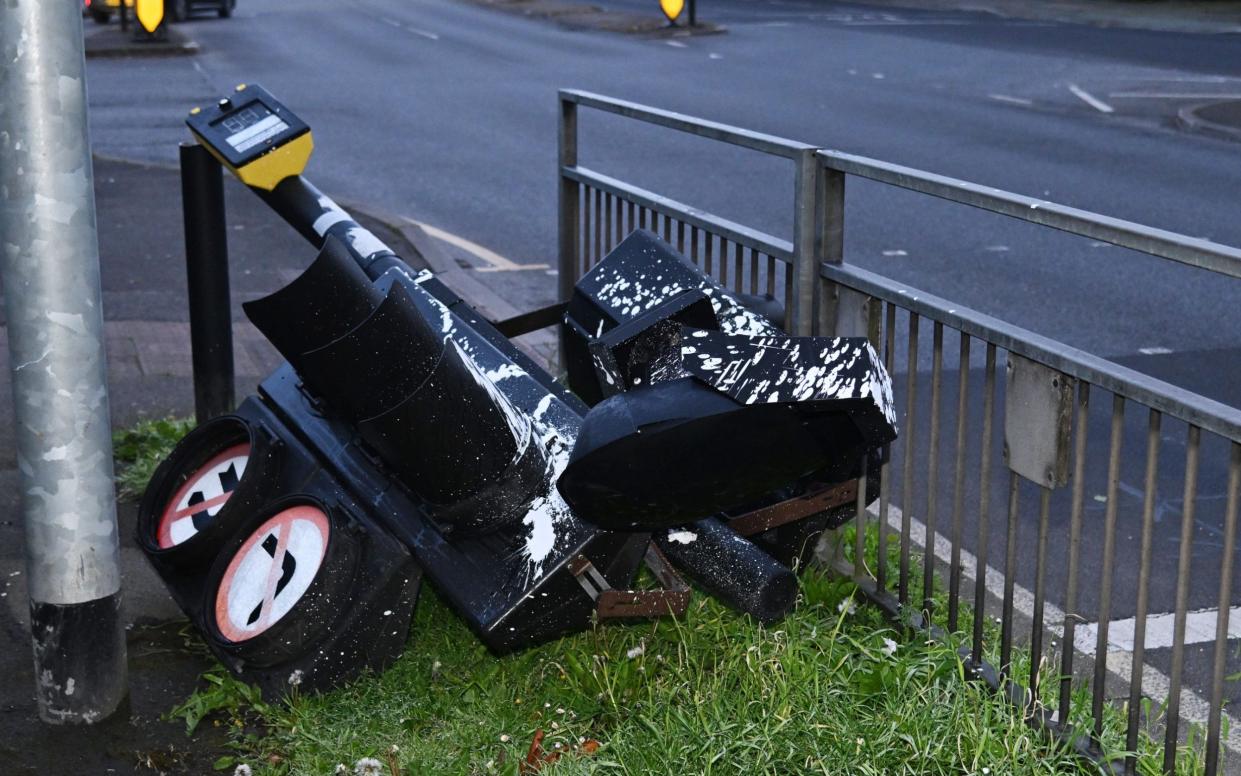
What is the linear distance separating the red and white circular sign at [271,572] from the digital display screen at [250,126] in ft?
4.38

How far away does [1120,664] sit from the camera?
4336 millimetres

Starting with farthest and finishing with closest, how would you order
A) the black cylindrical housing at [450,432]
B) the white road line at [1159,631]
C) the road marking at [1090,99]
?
1. the road marking at [1090,99]
2. the white road line at [1159,631]
3. the black cylindrical housing at [450,432]

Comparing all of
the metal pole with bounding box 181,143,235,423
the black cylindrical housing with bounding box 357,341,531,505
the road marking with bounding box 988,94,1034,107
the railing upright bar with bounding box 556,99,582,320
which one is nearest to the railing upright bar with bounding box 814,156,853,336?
the black cylindrical housing with bounding box 357,341,531,505

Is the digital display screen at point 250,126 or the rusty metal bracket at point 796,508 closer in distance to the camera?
the rusty metal bracket at point 796,508

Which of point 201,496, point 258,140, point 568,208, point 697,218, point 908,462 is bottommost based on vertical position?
point 201,496

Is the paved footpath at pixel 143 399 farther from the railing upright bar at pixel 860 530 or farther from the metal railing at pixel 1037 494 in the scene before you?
the metal railing at pixel 1037 494

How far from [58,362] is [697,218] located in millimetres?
2024

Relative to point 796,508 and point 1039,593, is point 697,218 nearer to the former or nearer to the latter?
point 796,508

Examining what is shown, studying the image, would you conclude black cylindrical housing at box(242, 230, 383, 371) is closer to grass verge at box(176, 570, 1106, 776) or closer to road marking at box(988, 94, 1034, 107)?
grass verge at box(176, 570, 1106, 776)

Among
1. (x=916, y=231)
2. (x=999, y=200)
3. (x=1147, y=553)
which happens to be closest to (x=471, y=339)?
(x=999, y=200)

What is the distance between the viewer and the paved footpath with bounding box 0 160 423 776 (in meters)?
3.82

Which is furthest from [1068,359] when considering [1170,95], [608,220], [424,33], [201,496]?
[424,33]

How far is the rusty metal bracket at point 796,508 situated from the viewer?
3959 mm

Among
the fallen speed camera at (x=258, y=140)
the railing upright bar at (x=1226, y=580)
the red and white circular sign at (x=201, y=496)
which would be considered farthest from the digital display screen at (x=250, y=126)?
the railing upright bar at (x=1226, y=580)
